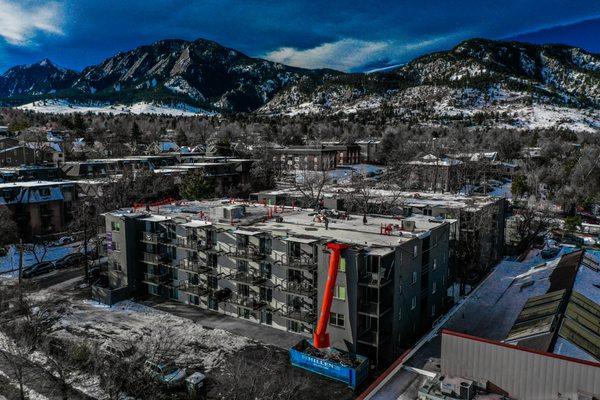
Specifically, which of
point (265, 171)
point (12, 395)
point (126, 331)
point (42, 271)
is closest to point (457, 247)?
point (126, 331)

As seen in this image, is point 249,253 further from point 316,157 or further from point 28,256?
point 316,157

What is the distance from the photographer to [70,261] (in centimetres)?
4806

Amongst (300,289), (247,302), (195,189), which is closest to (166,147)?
(195,189)

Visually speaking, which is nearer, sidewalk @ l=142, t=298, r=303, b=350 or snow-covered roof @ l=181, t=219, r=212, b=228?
sidewalk @ l=142, t=298, r=303, b=350

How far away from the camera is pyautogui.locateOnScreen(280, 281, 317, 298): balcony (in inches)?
1183

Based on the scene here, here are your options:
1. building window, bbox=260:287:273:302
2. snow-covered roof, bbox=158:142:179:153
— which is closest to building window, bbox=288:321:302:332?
building window, bbox=260:287:273:302

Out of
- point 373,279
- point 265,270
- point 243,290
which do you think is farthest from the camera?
point 243,290

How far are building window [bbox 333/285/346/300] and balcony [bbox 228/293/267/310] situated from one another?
7.40 metres

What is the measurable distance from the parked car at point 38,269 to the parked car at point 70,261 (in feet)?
2.50

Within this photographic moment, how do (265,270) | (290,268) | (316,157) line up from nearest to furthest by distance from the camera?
1. (290,268)
2. (265,270)
3. (316,157)

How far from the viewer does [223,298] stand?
115 feet

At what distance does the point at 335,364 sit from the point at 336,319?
9.50 ft

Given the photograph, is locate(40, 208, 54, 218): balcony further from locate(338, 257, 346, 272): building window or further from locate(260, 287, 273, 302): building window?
locate(338, 257, 346, 272): building window

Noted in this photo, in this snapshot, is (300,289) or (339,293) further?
(300,289)
